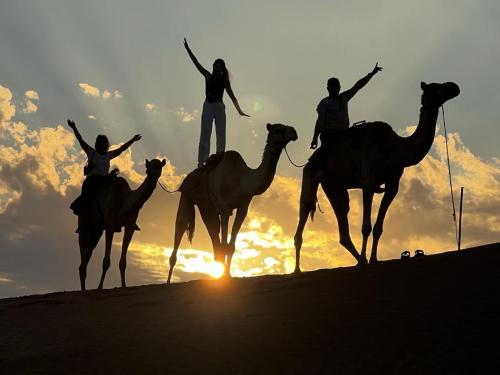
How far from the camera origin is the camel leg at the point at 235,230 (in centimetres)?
1475

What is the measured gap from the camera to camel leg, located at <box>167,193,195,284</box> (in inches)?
666

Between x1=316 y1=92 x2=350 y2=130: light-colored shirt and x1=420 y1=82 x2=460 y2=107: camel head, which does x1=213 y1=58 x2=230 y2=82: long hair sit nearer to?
x1=316 y1=92 x2=350 y2=130: light-colored shirt

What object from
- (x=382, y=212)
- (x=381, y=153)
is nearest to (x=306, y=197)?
(x=382, y=212)

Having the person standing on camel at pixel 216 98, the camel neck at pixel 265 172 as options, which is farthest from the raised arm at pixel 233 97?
the camel neck at pixel 265 172

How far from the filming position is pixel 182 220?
17094mm

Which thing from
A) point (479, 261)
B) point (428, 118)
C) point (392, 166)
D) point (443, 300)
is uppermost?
point (428, 118)

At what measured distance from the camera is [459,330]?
8.81 m

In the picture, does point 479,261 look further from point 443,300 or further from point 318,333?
point 318,333

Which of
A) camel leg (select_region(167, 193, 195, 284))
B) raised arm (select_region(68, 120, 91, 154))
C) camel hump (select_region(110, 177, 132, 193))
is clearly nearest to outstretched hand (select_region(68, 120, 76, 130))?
raised arm (select_region(68, 120, 91, 154))

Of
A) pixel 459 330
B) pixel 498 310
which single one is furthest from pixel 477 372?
pixel 498 310

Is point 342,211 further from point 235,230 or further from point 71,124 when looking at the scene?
point 71,124

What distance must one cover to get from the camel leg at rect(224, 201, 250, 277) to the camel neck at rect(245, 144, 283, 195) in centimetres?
44

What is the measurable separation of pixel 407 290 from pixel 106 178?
9234mm

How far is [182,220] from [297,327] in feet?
25.2
